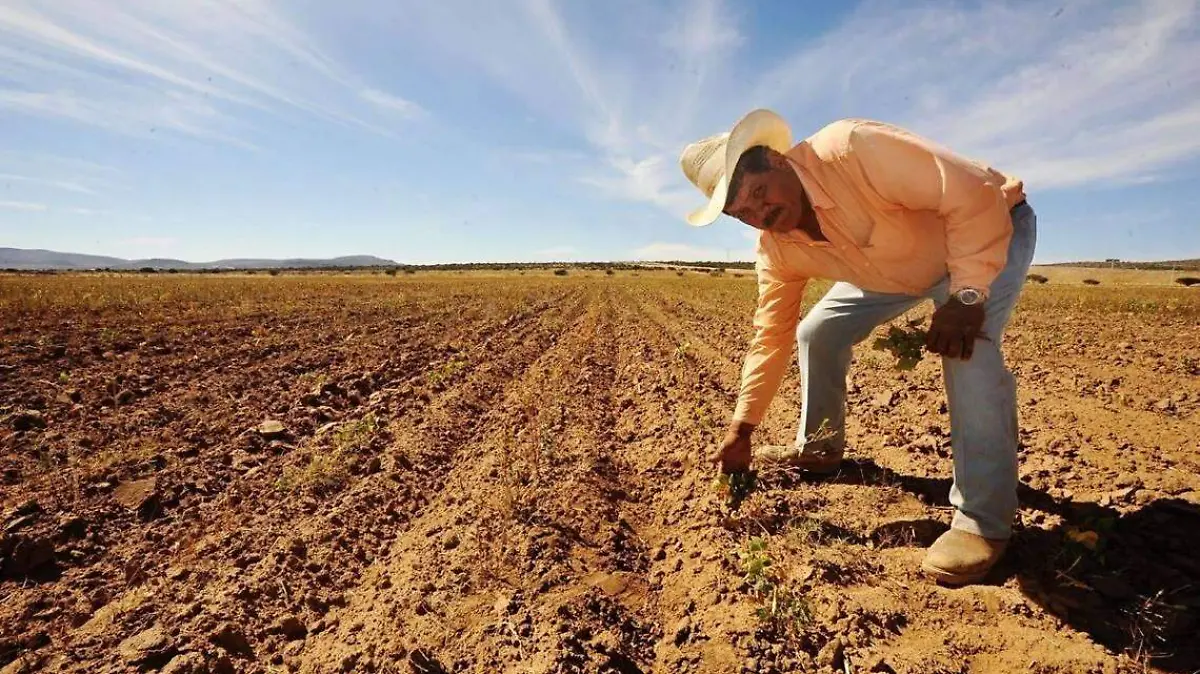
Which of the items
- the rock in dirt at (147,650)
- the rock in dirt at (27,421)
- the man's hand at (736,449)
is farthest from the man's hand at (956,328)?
the rock in dirt at (27,421)

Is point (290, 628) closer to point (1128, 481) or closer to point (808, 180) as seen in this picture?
point (808, 180)

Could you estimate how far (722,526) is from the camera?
2951 mm

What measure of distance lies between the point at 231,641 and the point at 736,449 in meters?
2.34

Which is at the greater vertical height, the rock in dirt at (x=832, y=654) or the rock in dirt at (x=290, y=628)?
the rock in dirt at (x=832, y=654)

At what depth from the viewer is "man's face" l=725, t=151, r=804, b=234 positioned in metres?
2.64

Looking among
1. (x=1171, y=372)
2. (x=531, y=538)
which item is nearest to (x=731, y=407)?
(x=531, y=538)

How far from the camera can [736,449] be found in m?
3.17

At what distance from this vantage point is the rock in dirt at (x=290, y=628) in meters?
2.49

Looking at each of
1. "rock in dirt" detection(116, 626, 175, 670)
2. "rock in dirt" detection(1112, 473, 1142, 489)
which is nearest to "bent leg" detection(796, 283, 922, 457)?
"rock in dirt" detection(1112, 473, 1142, 489)

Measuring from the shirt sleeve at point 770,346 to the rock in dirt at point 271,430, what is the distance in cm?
376

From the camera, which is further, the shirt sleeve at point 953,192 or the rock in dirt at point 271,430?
the rock in dirt at point 271,430

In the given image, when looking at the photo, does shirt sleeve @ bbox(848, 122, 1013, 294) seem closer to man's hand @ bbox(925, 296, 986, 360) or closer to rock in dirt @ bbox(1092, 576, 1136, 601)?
man's hand @ bbox(925, 296, 986, 360)

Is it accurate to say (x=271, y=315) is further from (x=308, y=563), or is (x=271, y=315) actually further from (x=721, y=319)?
(x=308, y=563)

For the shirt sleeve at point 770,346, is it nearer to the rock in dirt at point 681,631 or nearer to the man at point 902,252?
the man at point 902,252
